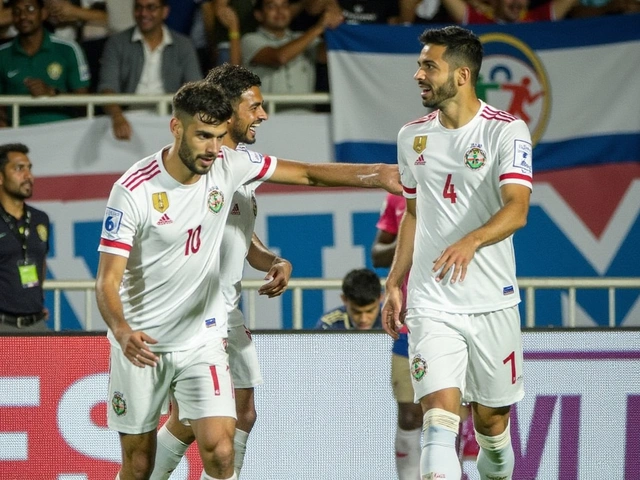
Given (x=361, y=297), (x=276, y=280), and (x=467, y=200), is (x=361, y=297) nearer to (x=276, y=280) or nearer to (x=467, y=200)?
(x=276, y=280)

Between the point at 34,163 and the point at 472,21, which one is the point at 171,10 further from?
the point at 472,21

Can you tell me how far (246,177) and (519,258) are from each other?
4226 millimetres

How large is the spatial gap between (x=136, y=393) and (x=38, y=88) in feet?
14.7

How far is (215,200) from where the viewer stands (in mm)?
5562

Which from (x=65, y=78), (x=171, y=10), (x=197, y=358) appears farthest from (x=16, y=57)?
(x=197, y=358)

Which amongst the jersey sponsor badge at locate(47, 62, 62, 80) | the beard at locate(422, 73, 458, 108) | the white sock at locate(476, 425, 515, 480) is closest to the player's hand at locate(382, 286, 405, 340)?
the white sock at locate(476, 425, 515, 480)

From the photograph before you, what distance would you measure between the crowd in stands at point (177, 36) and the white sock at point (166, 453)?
384cm

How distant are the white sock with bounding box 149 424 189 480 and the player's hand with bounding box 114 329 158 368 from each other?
1.07 meters

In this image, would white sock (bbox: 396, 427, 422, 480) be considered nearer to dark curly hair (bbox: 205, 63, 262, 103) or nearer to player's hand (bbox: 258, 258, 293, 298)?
player's hand (bbox: 258, 258, 293, 298)

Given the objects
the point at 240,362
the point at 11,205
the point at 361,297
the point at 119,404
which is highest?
the point at 11,205

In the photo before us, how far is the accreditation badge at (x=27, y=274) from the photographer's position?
8.19 meters

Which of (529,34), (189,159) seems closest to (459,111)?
(189,159)

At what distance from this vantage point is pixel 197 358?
219 inches

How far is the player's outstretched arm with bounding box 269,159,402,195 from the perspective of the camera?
19.4 feet
